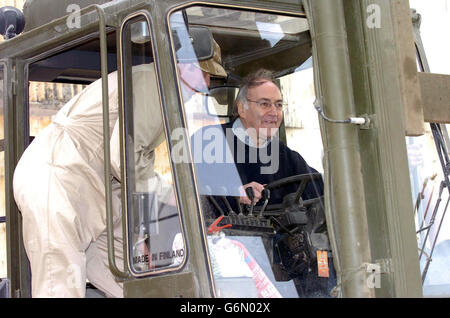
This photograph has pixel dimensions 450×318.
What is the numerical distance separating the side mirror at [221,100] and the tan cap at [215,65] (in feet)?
0.24

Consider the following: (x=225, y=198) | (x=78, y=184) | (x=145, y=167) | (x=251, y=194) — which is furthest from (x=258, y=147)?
(x=78, y=184)

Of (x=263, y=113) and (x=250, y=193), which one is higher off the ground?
(x=263, y=113)

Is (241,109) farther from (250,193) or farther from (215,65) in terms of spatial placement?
(250,193)

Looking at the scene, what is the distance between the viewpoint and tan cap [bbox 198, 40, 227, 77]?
341cm

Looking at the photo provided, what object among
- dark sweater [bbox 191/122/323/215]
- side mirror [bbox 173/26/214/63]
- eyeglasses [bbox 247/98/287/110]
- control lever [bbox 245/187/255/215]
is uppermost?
side mirror [bbox 173/26/214/63]

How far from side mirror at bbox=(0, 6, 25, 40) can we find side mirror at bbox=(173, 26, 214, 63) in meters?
1.36

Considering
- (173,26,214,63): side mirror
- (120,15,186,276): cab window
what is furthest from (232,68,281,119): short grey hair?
(120,15,186,276): cab window

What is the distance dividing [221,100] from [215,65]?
23 cm

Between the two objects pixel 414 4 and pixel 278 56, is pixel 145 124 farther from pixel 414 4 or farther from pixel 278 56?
pixel 414 4

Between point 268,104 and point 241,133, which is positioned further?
point 268,104

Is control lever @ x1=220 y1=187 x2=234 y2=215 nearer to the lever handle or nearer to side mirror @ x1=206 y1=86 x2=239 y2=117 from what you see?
the lever handle

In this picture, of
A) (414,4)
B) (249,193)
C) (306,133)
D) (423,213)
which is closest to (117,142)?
(249,193)

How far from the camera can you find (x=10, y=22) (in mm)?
4277

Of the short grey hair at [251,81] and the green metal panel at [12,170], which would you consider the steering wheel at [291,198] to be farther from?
the green metal panel at [12,170]
